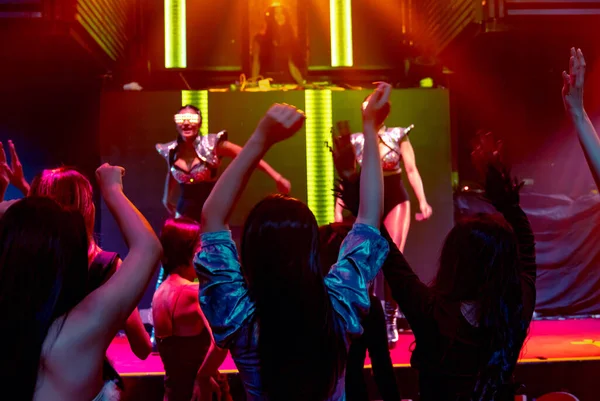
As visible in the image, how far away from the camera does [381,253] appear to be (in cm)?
159

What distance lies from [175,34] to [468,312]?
7.17 metres

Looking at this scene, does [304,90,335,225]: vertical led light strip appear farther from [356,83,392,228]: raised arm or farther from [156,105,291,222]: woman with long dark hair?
[356,83,392,228]: raised arm

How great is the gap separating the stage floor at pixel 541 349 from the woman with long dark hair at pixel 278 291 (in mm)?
1806

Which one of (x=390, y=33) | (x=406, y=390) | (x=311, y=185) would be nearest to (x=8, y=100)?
(x=311, y=185)

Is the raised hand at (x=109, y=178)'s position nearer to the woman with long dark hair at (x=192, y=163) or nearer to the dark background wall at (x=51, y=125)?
the woman with long dark hair at (x=192, y=163)

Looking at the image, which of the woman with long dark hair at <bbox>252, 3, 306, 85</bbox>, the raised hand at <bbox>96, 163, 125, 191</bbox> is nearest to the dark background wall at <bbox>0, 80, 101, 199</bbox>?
the woman with long dark hair at <bbox>252, 3, 306, 85</bbox>

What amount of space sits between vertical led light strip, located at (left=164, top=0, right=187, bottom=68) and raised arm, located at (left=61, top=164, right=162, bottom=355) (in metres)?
6.83

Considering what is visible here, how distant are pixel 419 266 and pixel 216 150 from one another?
8.35ft

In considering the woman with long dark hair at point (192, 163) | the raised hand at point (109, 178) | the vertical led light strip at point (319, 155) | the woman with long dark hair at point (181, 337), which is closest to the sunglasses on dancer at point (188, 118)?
the woman with long dark hair at point (192, 163)

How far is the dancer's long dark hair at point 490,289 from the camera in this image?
66.1 inches

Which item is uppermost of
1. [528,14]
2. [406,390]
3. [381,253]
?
[528,14]

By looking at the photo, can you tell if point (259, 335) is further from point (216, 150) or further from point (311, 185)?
point (311, 185)

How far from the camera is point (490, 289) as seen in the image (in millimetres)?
1694

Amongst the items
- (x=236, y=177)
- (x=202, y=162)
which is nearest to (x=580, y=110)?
(x=236, y=177)
